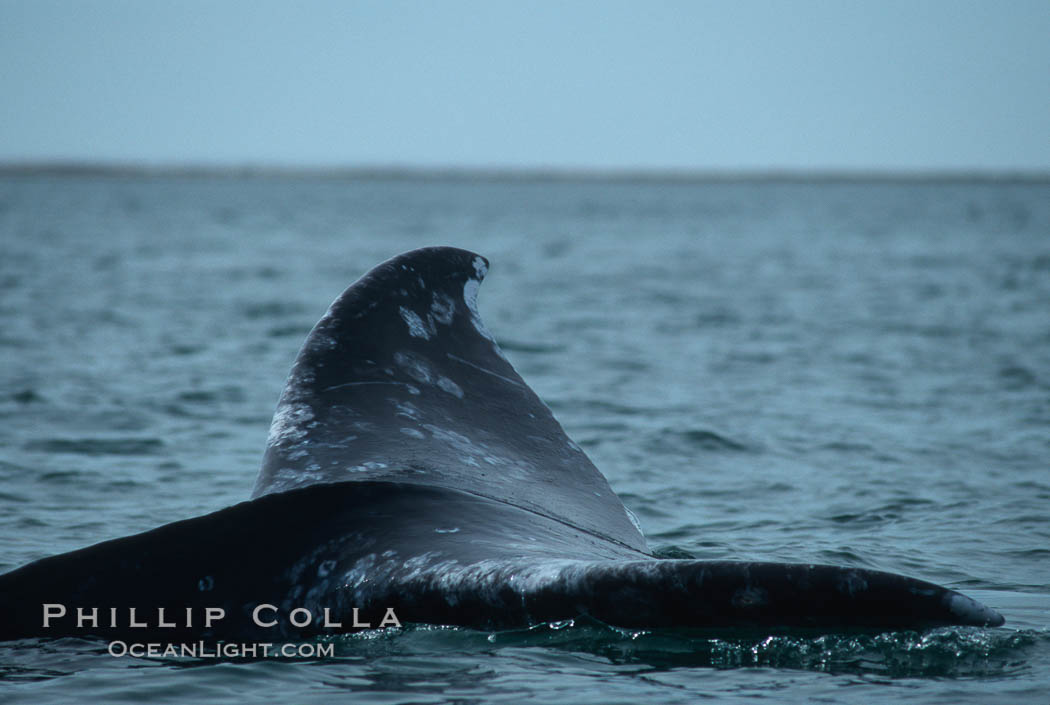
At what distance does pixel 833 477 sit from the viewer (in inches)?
382

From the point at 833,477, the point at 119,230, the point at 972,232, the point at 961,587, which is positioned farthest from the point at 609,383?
the point at 972,232

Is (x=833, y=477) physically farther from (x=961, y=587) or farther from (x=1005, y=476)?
(x=961, y=587)

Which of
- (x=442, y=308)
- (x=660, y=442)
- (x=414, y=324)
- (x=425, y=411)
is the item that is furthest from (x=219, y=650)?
(x=660, y=442)

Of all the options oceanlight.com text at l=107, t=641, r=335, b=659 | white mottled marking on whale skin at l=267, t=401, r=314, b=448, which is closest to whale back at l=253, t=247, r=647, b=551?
white mottled marking on whale skin at l=267, t=401, r=314, b=448

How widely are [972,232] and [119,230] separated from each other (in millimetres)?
38896

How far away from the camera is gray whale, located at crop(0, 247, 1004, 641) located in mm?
4082

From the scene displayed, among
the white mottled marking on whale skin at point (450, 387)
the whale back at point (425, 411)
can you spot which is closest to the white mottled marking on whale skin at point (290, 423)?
the whale back at point (425, 411)

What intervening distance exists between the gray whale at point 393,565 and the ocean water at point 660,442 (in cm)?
18

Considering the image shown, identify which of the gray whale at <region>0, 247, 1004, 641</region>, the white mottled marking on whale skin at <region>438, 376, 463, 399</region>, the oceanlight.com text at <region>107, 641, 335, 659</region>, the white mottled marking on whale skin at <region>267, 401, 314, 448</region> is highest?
the white mottled marking on whale skin at <region>438, 376, 463, 399</region>

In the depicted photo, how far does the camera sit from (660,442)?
36.8 ft

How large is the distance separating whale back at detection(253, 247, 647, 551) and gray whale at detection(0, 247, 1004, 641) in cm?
1

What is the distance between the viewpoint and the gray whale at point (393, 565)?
13.4ft

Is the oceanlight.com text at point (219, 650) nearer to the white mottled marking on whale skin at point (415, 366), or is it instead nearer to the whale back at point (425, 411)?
the whale back at point (425, 411)

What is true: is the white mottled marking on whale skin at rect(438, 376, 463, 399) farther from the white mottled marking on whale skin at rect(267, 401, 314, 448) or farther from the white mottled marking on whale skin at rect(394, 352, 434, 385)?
the white mottled marking on whale skin at rect(267, 401, 314, 448)
